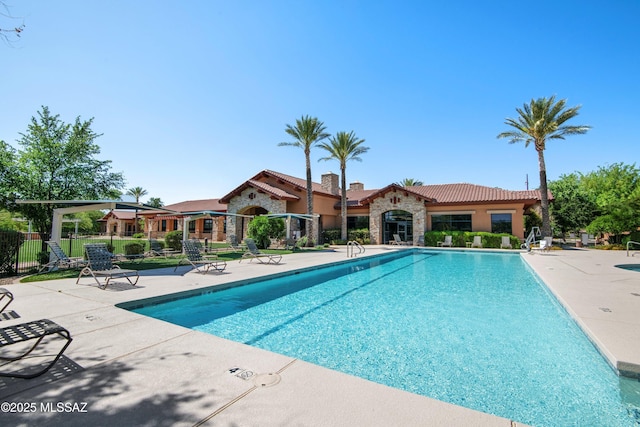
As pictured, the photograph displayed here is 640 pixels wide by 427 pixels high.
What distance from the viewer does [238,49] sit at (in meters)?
13.1

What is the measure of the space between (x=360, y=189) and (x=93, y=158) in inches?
1094

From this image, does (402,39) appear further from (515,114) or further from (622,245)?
(622,245)

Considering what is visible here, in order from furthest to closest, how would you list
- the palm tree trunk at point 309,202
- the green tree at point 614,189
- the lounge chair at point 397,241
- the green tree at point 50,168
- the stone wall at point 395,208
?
the lounge chair at point 397,241 → the stone wall at point 395,208 → the palm tree trunk at point 309,202 → the green tree at point 614,189 → the green tree at point 50,168

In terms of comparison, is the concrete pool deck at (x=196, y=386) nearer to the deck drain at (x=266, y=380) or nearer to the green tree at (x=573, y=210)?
the deck drain at (x=266, y=380)

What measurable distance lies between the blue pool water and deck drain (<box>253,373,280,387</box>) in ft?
4.79

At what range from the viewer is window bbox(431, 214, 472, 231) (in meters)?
25.4

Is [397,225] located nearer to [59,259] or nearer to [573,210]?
[573,210]

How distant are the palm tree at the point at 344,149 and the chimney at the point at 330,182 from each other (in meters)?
4.48

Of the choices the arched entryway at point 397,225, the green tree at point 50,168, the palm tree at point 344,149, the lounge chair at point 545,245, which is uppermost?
the palm tree at point 344,149

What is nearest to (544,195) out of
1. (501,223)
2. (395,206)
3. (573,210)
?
(501,223)

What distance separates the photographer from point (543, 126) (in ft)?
71.7

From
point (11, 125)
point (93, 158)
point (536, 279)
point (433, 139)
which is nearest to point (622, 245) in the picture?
point (433, 139)

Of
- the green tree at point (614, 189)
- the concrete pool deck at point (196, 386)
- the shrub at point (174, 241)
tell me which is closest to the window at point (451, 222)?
the green tree at point (614, 189)

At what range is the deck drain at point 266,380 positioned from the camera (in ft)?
9.34
